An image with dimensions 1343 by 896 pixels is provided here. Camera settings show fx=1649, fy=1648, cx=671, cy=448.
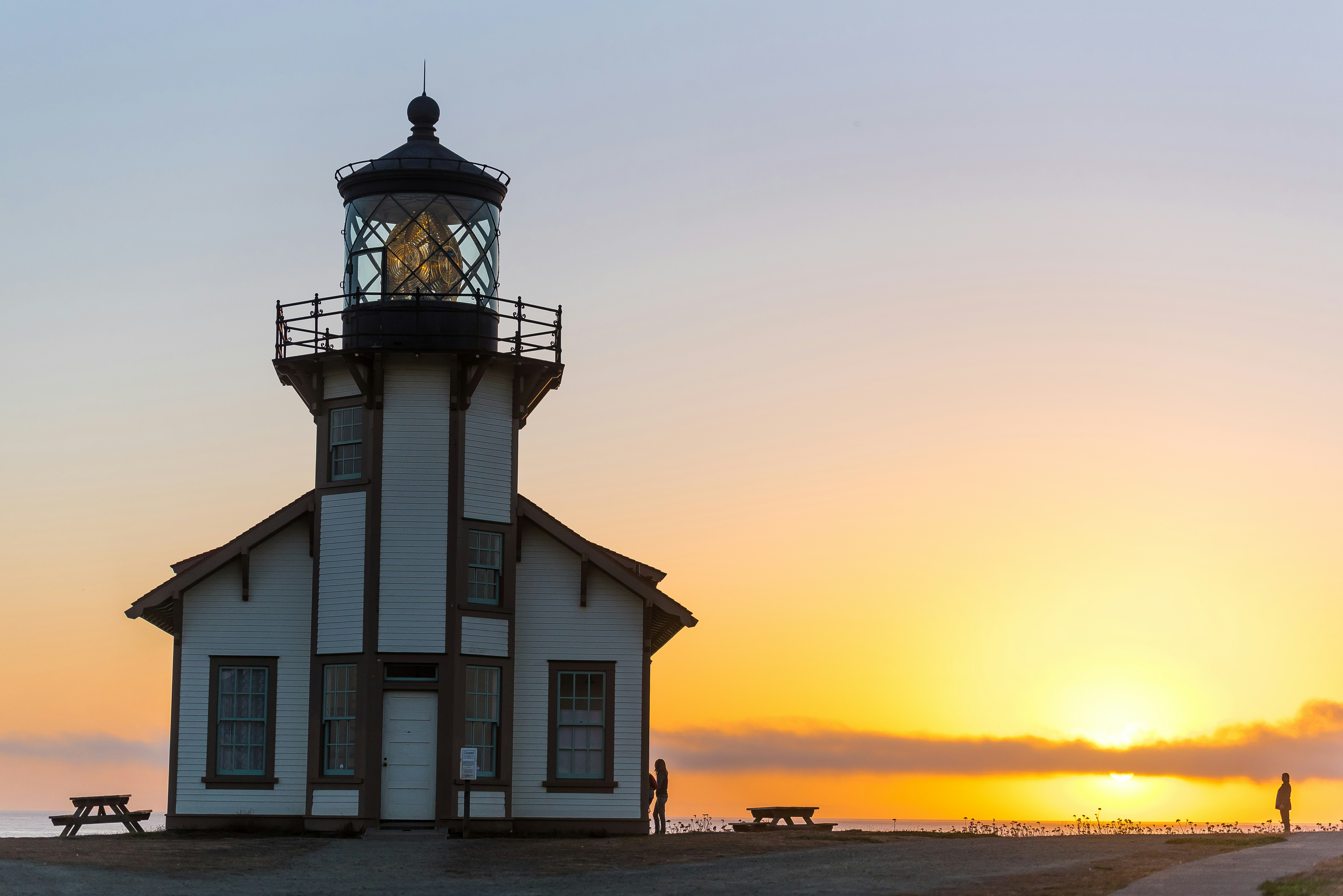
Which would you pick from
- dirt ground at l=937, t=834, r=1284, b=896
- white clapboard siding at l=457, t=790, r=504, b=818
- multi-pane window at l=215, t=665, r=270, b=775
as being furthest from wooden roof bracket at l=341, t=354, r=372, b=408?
dirt ground at l=937, t=834, r=1284, b=896

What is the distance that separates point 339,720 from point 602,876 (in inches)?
367

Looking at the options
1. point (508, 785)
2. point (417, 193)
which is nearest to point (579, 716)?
point (508, 785)

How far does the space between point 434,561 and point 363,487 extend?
1870 mm

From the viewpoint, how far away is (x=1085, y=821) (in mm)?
35406

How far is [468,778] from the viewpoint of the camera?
2825 centimetres

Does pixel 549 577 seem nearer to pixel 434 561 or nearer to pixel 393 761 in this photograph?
pixel 434 561

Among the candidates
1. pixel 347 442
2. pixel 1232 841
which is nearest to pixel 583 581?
pixel 347 442

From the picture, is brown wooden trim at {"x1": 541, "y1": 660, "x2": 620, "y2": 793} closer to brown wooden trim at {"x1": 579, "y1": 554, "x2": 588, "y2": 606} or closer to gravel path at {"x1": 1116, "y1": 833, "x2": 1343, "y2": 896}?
brown wooden trim at {"x1": 579, "y1": 554, "x2": 588, "y2": 606}

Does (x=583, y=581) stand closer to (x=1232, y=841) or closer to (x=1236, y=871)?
(x=1232, y=841)

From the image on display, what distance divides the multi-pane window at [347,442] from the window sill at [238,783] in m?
5.60

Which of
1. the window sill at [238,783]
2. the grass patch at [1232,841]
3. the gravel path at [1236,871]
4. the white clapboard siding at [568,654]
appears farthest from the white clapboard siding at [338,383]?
the gravel path at [1236,871]

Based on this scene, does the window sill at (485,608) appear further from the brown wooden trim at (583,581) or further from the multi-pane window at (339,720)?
the multi-pane window at (339,720)

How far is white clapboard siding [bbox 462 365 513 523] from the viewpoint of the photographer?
29875 millimetres

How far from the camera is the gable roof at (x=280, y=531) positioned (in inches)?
1194
